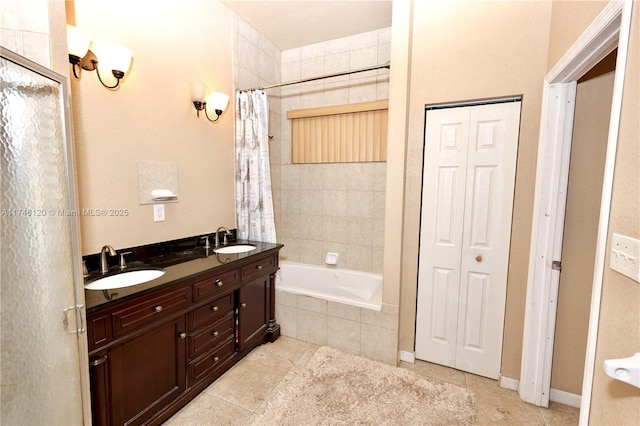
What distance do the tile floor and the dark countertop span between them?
865 mm

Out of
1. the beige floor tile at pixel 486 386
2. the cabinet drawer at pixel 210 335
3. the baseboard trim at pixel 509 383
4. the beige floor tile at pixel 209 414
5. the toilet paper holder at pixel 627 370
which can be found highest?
the toilet paper holder at pixel 627 370

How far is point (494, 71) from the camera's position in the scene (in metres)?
1.93

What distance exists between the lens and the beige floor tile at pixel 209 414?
1714mm

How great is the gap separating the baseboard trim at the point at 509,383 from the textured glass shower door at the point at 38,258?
250 cm

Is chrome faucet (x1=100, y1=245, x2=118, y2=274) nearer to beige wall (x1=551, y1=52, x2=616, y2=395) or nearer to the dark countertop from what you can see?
the dark countertop

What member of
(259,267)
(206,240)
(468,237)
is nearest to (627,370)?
(468,237)

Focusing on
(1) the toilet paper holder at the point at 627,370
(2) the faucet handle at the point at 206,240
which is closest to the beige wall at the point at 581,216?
(1) the toilet paper holder at the point at 627,370

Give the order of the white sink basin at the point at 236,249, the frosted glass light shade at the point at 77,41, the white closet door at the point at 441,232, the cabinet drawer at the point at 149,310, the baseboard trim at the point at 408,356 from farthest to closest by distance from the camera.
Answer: the white sink basin at the point at 236,249 → the baseboard trim at the point at 408,356 → the white closet door at the point at 441,232 → the frosted glass light shade at the point at 77,41 → the cabinet drawer at the point at 149,310

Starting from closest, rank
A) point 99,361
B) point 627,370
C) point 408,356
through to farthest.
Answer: point 627,370, point 99,361, point 408,356

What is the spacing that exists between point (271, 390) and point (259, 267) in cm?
89

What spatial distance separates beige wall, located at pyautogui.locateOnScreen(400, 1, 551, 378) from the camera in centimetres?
185

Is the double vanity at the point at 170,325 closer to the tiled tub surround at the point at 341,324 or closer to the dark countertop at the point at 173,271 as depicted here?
the dark countertop at the point at 173,271

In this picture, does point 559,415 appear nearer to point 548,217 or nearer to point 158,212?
point 548,217

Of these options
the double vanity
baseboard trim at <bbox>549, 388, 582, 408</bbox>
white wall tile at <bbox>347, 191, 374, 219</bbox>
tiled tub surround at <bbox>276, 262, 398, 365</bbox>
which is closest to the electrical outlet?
the double vanity
